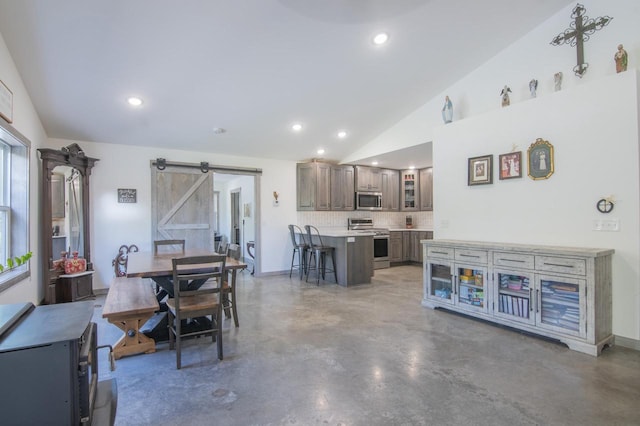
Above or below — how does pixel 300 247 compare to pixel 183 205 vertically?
below

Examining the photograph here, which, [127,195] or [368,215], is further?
[368,215]

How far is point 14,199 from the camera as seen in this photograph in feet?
10.9

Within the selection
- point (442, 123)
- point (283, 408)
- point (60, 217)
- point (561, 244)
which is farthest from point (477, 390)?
point (60, 217)

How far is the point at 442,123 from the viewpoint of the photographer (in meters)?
4.91

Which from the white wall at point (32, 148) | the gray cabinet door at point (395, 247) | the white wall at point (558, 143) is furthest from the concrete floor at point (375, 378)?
the gray cabinet door at point (395, 247)

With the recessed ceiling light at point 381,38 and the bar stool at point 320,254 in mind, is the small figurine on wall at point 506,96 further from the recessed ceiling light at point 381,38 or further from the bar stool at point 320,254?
the bar stool at point 320,254

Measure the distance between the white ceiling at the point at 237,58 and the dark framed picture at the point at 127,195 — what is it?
2.64 feet

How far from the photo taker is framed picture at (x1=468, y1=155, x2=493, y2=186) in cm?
397

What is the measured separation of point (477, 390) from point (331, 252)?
392cm

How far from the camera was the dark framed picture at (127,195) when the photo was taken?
17.3 feet

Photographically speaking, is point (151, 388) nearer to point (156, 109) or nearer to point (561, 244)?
point (156, 109)

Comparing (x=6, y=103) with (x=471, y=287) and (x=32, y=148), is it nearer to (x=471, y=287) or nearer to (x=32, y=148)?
(x=32, y=148)

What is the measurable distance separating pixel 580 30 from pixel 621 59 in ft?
1.99

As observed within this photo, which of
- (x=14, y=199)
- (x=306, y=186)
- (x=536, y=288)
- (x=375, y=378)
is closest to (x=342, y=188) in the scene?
(x=306, y=186)
